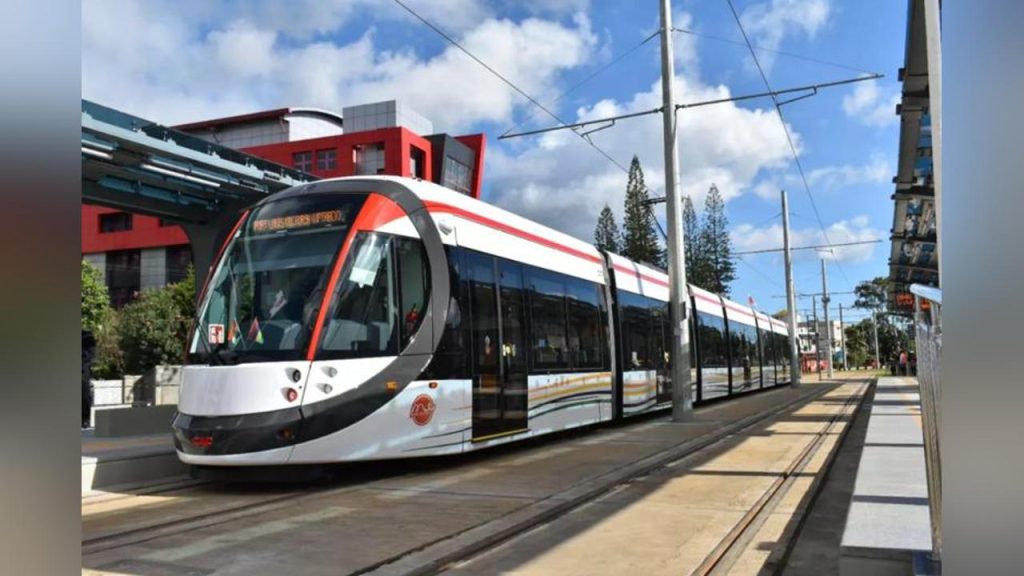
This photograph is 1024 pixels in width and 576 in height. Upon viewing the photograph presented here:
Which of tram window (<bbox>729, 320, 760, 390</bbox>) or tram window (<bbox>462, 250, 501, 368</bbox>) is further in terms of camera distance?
tram window (<bbox>729, 320, 760, 390</bbox>)

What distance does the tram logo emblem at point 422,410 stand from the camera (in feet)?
29.9

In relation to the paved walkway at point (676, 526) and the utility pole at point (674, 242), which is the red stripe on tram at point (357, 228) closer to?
the paved walkway at point (676, 526)

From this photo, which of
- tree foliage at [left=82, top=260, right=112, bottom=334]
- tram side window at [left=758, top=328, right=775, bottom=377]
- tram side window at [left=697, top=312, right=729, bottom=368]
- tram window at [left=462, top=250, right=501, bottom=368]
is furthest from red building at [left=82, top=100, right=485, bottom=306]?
tram window at [left=462, top=250, right=501, bottom=368]

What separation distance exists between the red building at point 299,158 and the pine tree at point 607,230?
1117 centimetres

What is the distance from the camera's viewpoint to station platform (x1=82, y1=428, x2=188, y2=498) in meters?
8.67

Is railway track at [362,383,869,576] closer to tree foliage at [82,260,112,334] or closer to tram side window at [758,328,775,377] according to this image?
tram side window at [758,328,775,377]

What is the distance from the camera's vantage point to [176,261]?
2437 inches

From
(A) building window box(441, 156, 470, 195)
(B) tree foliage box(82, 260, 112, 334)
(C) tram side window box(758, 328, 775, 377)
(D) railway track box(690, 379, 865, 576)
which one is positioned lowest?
(D) railway track box(690, 379, 865, 576)

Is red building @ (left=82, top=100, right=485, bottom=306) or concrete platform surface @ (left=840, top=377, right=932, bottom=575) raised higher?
red building @ (left=82, top=100, right=485, bottom=306)

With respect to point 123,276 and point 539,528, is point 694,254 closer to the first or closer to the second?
point 123,276

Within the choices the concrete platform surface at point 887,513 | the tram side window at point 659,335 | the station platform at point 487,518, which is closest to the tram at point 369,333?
the station platform at point 487,518

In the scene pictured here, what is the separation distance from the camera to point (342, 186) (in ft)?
31.0

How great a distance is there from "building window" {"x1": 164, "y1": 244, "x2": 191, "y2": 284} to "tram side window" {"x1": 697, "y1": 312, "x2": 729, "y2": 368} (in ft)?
158
